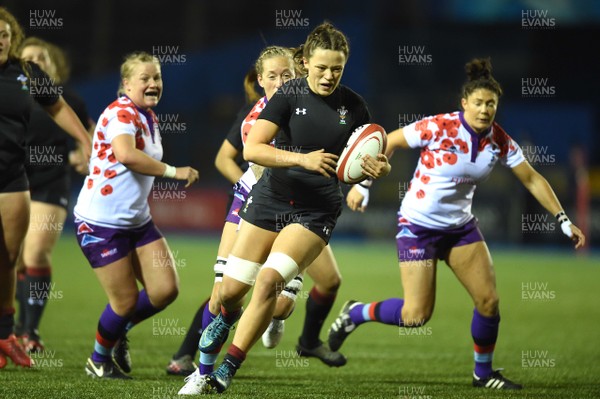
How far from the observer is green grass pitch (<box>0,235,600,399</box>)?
598 centimetres

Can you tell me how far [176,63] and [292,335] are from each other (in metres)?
17.5

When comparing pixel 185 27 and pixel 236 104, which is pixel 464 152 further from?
pixel 185 27

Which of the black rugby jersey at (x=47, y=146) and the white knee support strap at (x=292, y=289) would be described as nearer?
the white knee support strap at (x=292, y=289)

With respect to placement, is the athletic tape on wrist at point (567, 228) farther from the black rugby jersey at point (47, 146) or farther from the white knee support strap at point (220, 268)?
the black rugby jersey at point (47, 146)

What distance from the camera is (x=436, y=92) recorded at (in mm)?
21953

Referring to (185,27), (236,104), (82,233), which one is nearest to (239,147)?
(82,233)

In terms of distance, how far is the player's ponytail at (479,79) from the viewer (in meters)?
6.48

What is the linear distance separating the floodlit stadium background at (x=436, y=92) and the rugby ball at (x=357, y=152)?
1344cm

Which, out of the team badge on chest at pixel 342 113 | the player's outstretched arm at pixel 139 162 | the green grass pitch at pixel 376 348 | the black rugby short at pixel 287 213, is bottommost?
the green grass pitch at pixel 376 348

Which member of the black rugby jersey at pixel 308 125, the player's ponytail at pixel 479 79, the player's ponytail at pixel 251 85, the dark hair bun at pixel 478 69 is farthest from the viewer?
the player's ponytail at pixel 251 85

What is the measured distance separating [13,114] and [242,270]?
1.89 m

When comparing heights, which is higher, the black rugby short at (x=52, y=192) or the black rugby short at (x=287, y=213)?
the black rugby short at (x=287, y=213)

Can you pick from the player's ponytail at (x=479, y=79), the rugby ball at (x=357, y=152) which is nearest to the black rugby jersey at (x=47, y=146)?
the player's ponytail at (x=479, y=79)

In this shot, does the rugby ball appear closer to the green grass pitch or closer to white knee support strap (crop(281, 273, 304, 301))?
white knee support strap (crop(281, 273, 304, 301))
